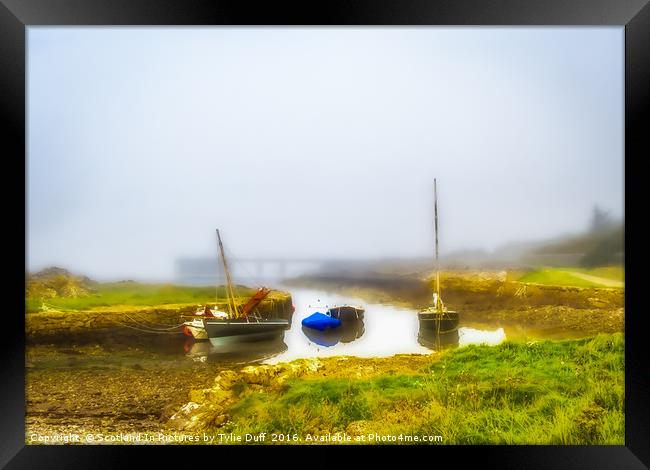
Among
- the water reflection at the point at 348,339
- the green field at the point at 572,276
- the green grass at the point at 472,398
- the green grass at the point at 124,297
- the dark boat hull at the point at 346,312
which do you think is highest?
the green field at the point at 572,276

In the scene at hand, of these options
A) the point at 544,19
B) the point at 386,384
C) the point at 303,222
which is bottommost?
the point at 386,384

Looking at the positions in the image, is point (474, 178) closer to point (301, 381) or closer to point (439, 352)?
point (439, 352)

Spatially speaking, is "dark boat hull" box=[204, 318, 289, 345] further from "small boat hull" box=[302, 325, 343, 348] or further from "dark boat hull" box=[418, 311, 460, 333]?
"dark boat hull" box=[418, 311, 460, 333]

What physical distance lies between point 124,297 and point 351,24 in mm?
1973

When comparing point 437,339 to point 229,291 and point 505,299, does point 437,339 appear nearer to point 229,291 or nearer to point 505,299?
point 505,299

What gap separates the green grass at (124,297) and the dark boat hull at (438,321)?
985 mm

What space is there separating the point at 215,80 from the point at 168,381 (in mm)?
1742

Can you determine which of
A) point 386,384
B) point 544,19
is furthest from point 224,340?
point 544,19

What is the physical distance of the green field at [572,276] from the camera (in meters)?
2.29

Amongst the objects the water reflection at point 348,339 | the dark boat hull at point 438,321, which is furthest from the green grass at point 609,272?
the dark boat hull at point 438,321

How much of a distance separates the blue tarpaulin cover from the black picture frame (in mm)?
866

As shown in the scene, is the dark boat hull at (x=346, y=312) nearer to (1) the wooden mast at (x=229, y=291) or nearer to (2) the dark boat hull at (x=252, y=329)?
(2) the dark boat hull at (x=252, y=329)

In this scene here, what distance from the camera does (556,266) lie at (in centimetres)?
228

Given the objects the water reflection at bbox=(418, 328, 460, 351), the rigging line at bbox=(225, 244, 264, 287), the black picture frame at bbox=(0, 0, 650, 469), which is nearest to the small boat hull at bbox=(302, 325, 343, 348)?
the rigging line at bbox=(225, 244, 264, 287)
